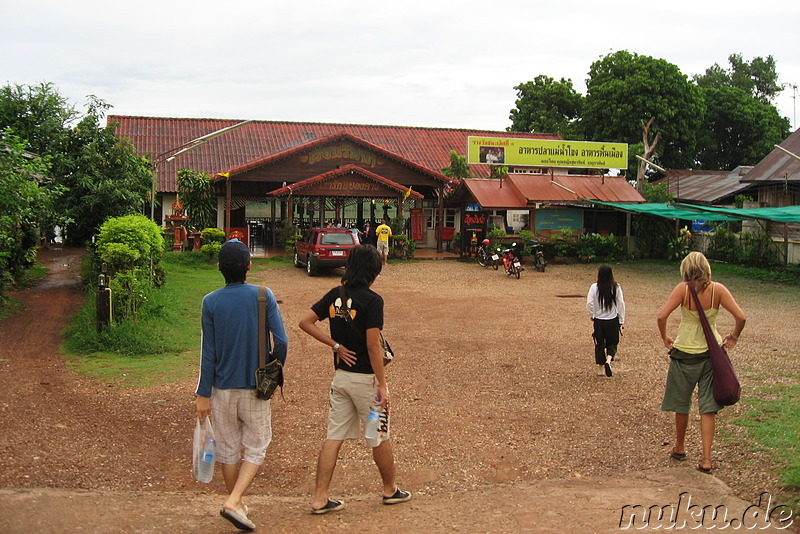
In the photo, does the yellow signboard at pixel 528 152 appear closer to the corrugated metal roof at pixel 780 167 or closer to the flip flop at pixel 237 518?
the corrugated metal roof at pixel 780 167

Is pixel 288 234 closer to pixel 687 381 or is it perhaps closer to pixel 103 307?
pixel 103 307

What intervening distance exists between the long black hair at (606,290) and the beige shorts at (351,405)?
5295 mm

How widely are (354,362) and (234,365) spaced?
0.76 m

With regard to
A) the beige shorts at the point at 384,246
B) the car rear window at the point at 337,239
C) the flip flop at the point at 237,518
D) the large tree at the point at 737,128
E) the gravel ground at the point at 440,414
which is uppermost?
the large tree at the point at 737,128

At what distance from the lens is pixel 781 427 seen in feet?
22.4

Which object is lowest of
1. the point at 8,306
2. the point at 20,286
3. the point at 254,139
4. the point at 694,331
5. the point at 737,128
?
the point at 8,306

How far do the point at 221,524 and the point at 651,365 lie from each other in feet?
23.5

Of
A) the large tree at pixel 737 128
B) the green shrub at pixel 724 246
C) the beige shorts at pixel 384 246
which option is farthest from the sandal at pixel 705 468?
the large tree at pixel 737 128

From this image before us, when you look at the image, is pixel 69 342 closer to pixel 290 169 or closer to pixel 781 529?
pixel 781 529

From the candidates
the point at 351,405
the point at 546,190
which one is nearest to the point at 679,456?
the point at 351,405

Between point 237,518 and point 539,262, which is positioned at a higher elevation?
point 539,262

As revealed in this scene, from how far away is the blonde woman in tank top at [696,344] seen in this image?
593 cm

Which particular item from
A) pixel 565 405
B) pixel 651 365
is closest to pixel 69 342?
pixel 565 405

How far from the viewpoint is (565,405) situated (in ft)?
26.8
